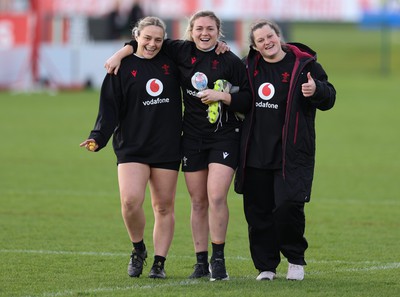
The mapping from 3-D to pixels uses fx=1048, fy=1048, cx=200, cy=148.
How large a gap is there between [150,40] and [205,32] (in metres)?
0.43

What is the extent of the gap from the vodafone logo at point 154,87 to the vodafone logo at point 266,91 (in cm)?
78

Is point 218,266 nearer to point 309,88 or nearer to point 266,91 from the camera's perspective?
point 266,91

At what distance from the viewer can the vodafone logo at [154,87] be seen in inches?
318

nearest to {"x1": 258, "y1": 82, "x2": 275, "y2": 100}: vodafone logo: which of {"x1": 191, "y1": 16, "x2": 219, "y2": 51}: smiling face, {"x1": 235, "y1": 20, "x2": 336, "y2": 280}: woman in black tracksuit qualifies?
{"x1": 235, "y1": 20, "x2": 336, "y2": 280}: woman in black tracksuit

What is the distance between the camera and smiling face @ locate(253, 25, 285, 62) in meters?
7.84

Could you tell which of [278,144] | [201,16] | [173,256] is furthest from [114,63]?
[173,256]

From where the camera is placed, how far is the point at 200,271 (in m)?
8.12

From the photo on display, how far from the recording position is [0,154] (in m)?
16.9

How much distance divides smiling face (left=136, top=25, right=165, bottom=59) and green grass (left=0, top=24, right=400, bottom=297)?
68.9 inches

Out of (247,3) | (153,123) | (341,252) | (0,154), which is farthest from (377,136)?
(247,3)

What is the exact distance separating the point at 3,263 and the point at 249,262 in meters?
2.04

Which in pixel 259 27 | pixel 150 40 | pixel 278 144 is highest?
pixel 259 27

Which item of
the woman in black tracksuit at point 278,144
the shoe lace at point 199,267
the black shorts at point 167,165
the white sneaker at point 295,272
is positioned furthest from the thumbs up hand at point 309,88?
the shoe lace at point 199,267

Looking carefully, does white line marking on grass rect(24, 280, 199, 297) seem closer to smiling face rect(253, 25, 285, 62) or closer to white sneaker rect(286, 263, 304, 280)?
white sneaker rect(286, 263, 304, 280)
